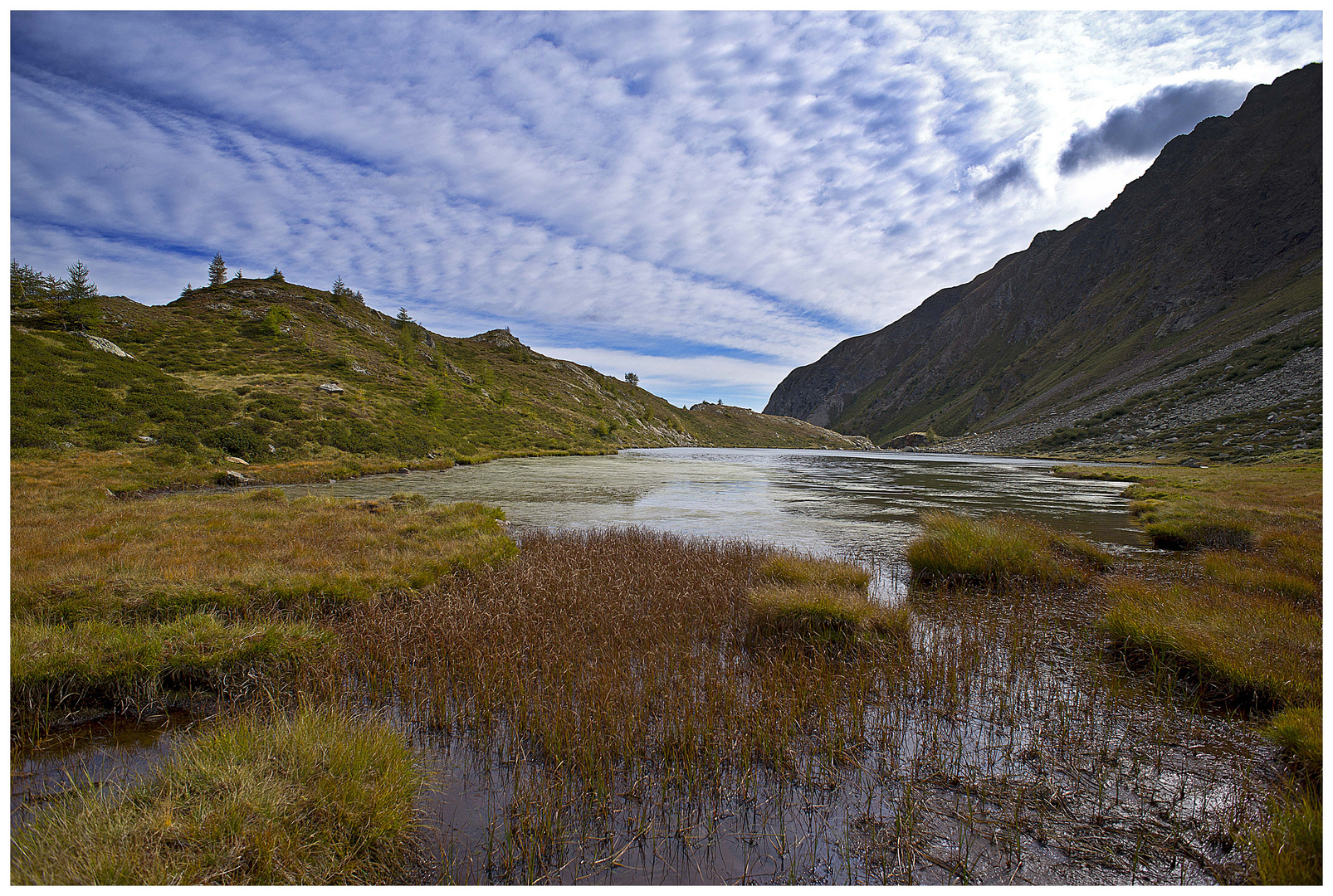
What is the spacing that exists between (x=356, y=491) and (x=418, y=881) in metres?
31.3

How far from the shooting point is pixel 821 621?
9.48 metres

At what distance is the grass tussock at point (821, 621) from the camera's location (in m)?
9.18

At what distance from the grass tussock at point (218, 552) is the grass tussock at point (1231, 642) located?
1433 cm

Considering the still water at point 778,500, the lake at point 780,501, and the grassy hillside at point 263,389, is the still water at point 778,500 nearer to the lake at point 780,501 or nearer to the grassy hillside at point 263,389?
the lake at point 780,501

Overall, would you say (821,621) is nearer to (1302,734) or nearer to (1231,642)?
(1302,734)

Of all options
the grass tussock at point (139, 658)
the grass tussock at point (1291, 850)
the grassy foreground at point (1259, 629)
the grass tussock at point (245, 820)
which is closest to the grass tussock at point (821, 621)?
the grassy foreground at point (1259, 629)

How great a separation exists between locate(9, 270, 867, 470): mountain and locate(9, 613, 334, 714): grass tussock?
1395 inches

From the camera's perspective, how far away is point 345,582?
36.3 feet

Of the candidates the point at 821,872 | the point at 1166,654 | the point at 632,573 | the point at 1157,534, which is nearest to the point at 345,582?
the point at 632,573

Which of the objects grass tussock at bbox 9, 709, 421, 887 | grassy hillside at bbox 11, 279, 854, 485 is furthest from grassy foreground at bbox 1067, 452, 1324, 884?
grassy hillside at bbox 11, 279, 854, 485

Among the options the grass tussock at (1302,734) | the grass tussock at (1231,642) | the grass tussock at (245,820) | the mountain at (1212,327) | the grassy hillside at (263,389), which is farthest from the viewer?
the mountain at (1212,327)

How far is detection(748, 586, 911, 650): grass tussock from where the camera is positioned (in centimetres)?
918

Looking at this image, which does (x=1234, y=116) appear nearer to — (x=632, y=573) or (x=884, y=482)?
(x=884, y=482)

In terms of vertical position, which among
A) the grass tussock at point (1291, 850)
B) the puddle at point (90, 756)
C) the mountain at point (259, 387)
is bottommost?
the grass tussock at point (1291, 850)
